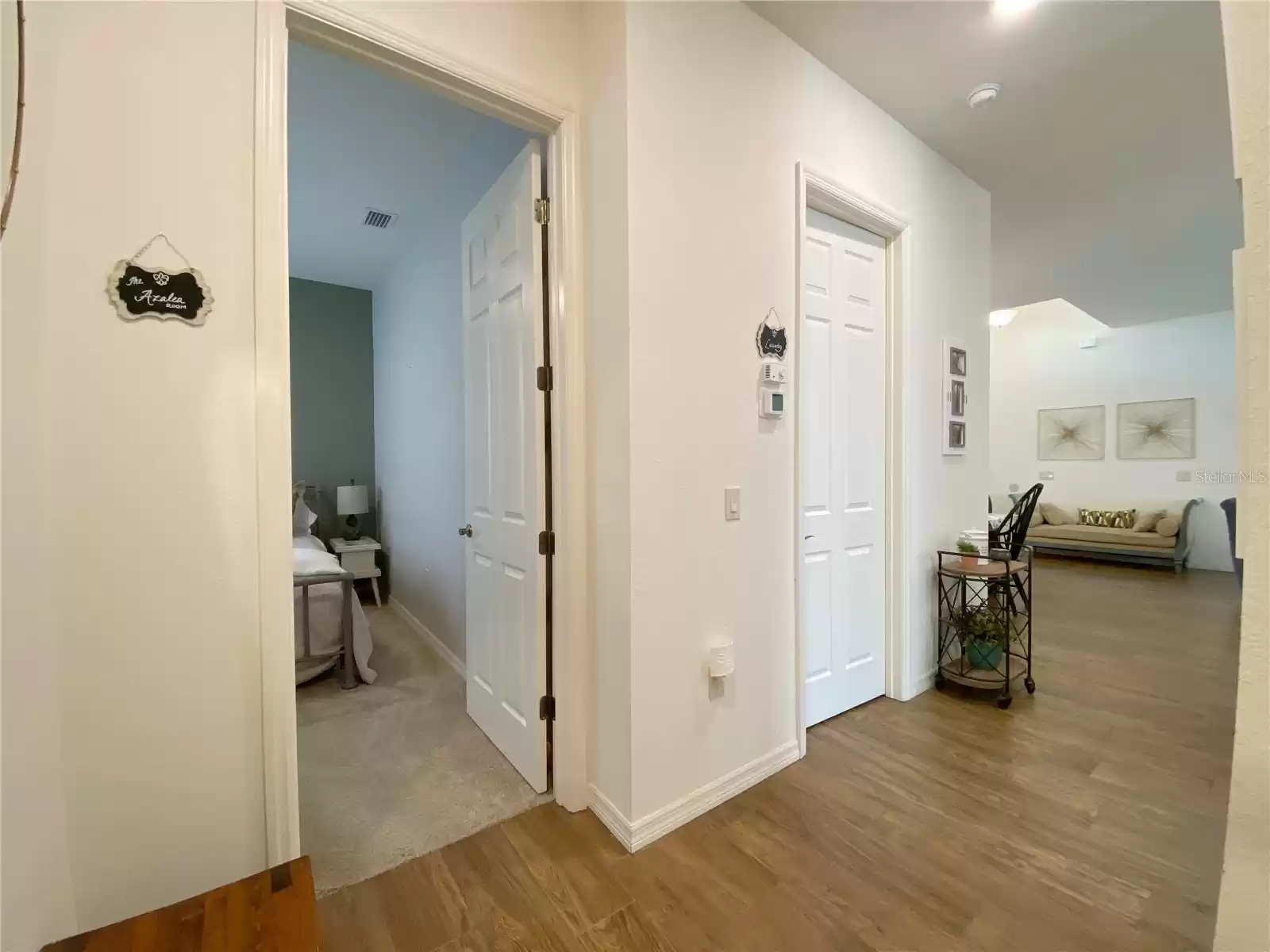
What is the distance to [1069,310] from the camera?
7.00 m

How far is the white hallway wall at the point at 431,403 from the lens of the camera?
3.14 meters

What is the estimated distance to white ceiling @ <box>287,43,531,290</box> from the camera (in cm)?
233

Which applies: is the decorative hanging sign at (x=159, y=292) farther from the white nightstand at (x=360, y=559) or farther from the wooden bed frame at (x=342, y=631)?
the white nightstand at (x=360, y=559)

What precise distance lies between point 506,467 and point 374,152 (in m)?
2.08

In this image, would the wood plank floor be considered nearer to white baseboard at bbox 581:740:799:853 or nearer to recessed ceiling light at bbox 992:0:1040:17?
white baseboard at bbox 581:740:799:853

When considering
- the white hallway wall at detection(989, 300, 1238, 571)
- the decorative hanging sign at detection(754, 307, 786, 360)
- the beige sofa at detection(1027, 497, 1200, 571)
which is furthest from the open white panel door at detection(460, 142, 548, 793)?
the white hallway wall at detection(989, 300, 1238, 571)

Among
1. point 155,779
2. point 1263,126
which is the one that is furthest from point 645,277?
point 155,779

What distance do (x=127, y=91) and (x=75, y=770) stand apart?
4.88 feet

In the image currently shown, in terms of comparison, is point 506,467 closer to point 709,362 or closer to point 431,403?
point 709,362

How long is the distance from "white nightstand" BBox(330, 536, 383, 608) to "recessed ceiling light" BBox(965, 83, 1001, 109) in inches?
198

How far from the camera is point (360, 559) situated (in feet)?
15.0

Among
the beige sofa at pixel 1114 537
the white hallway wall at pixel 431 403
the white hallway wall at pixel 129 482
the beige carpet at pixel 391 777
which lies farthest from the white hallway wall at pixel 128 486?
the beige sofa at pixel 1114 537

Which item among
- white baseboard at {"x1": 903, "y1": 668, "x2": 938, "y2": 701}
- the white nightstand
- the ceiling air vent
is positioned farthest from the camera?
the white nightstand

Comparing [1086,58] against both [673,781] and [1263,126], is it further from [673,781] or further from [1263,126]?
[673,781]
